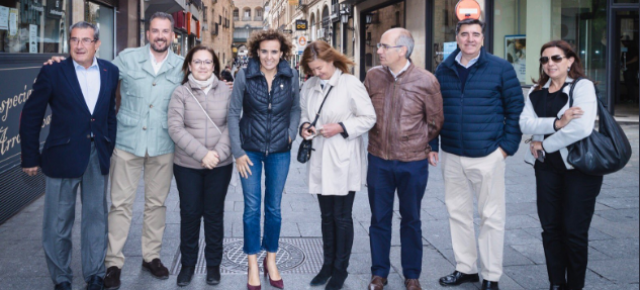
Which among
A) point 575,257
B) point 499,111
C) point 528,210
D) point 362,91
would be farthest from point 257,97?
point 528,210

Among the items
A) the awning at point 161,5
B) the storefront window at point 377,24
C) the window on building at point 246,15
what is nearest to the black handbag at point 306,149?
the awning at point 161,5

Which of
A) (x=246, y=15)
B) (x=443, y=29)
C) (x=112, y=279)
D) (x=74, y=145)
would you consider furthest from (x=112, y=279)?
(x=246, y=15)

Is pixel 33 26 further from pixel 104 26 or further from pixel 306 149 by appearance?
pixel 104 26

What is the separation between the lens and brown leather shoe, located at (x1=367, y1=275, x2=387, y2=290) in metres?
4.35

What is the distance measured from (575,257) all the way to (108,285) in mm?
3371

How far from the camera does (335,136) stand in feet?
14.2

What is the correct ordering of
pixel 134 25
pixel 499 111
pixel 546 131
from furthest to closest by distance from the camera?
pixel 134 25 → pixel 499 111 → pixel 546 131

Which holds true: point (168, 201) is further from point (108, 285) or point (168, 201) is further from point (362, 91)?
point (362, 91)

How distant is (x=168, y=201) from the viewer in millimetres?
7270

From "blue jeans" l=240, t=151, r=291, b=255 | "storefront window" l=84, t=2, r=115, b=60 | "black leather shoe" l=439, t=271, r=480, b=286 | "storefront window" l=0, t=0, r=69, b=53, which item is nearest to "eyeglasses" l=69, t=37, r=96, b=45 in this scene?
"blue jeans" l=240, t=151, r=291, b=255

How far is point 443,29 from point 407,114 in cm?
1433

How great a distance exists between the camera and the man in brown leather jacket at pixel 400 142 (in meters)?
4.23

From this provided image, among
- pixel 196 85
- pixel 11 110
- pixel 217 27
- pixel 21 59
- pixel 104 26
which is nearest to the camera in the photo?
pixel 196 85

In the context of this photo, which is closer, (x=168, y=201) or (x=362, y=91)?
(x=362, y=91)
